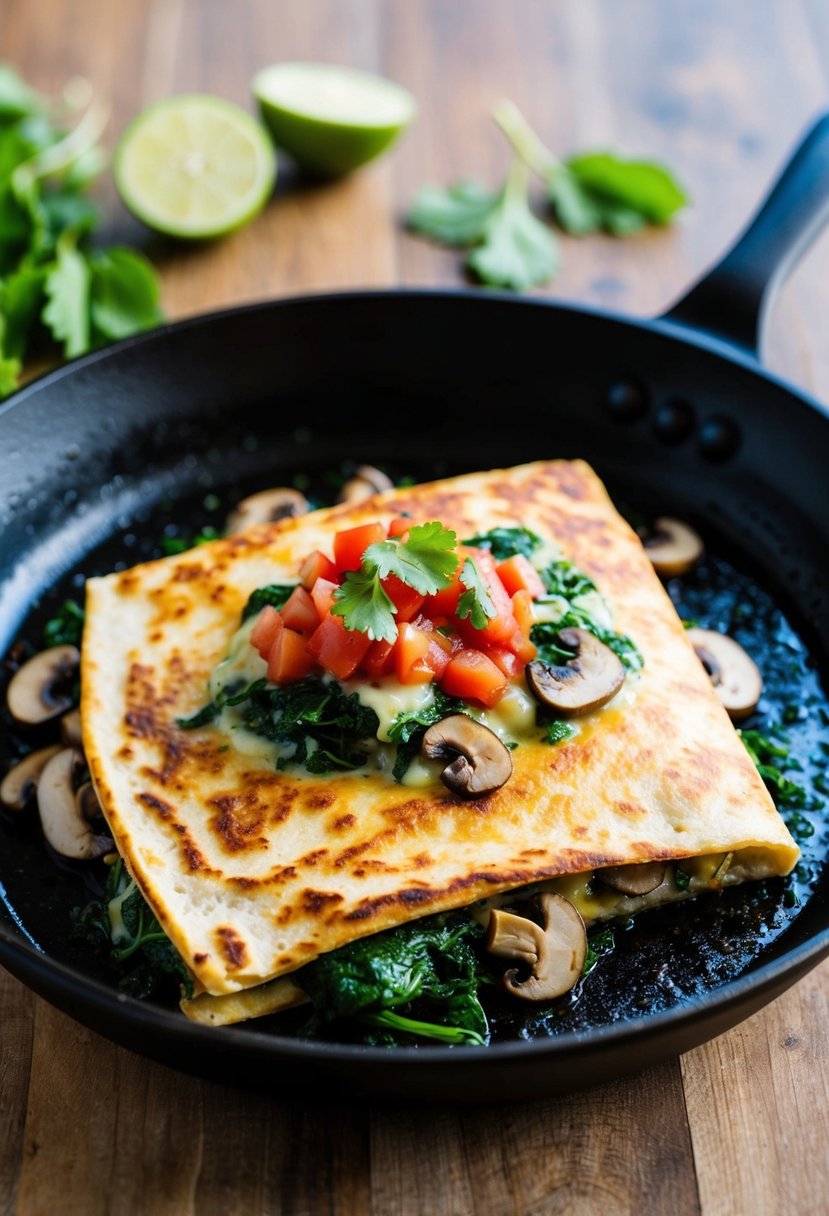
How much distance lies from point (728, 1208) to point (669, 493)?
10.1ft

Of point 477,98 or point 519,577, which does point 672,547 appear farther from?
point 477,98

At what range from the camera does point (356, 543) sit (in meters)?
4.31

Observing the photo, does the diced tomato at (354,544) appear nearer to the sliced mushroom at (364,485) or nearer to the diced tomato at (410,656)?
the diced tomato at (410,656)

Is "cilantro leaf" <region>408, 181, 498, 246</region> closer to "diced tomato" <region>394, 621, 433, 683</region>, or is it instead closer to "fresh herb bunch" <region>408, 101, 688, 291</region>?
"fresh herb bunch" <region>408, 101, 688, 291</region>

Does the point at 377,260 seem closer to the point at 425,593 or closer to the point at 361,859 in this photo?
the point at 425,593

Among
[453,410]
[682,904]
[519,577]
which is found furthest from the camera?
[453,410]

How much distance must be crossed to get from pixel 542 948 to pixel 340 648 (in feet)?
3.69

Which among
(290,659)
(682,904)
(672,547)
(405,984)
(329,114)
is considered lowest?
(682,904)

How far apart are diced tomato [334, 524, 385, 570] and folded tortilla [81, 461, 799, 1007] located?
42 centimetres

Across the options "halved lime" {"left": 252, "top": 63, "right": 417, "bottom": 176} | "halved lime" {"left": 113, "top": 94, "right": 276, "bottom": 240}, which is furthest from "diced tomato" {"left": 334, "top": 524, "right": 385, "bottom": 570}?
"halved lime" {"left": 252, "top": 63, "right": 417, "bottom": 176}

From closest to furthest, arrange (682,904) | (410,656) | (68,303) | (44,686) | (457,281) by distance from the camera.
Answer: (410,656) < (682,904) < (44,686) < (68,303) < (457,281)

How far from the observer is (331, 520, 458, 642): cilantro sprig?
158 inches

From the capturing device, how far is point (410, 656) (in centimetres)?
407

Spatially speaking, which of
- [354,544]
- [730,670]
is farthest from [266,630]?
[730,670]
